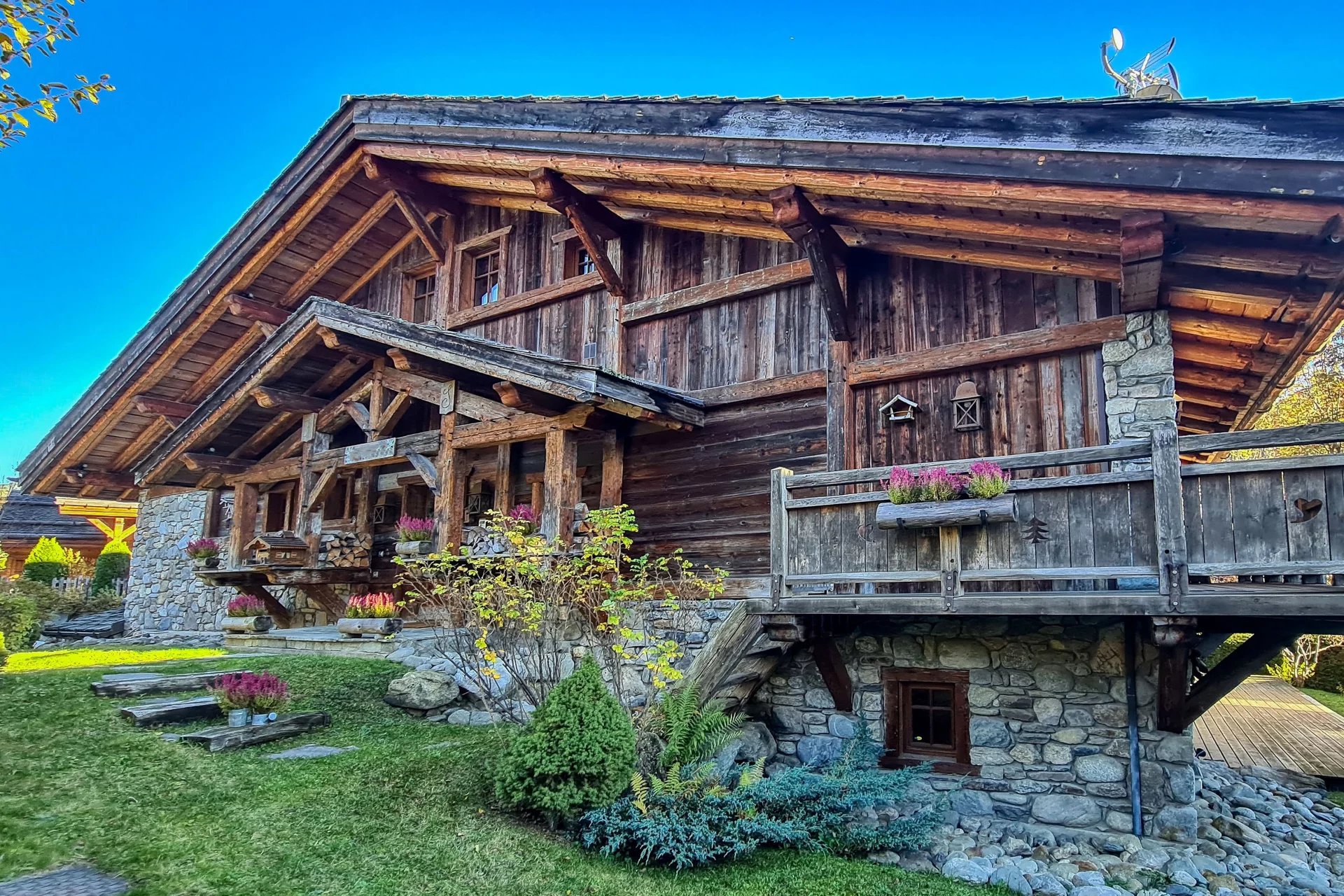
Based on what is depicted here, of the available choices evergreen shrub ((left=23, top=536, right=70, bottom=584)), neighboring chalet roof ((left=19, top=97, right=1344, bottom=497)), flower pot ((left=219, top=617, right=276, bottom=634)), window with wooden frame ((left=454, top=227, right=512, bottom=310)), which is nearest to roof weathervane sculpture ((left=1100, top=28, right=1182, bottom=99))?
neighboring chalet roof ((left=19, top=97, right=1344, bottom=497))

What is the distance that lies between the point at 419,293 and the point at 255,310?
286cm

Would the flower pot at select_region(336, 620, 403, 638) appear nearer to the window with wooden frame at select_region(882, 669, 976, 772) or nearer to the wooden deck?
the window with wooden frame at select_region(882, 669, 976, 772)

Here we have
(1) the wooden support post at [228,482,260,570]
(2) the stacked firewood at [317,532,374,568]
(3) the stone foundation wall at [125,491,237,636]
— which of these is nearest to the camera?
(2) the stacked firewood at [317,532,374,568]

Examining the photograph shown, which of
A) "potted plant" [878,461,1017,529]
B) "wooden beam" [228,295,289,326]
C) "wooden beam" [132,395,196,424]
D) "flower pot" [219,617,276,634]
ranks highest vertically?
"wooden beam" [228,295,289,326]

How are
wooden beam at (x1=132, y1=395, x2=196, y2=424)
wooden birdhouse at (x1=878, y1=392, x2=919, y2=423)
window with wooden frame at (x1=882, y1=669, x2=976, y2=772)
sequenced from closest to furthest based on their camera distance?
window with wooden frame at (x1=882, y1=669, x2=976, y2=772) < wooden birdhouse at (x1=878, y1=392, x2=919, y2=423) < wooden beam at (x1=132, y1=395, x2=196, y2=424)

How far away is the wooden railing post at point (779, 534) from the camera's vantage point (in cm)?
758

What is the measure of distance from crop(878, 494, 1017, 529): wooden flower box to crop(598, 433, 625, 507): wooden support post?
14.6 feet

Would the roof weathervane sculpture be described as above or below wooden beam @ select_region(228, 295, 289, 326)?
above

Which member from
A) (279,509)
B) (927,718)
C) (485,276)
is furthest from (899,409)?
(279,509)

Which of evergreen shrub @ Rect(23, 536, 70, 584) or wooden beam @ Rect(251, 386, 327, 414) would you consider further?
evergreen shrub @ Rect(23, 536, 70, 584)

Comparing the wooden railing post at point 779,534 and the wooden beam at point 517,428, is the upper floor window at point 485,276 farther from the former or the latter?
the wooden railing post at point 779,534

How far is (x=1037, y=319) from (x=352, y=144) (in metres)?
10.0

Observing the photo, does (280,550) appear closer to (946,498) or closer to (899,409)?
(899,409)

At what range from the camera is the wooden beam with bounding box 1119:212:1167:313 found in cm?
652
